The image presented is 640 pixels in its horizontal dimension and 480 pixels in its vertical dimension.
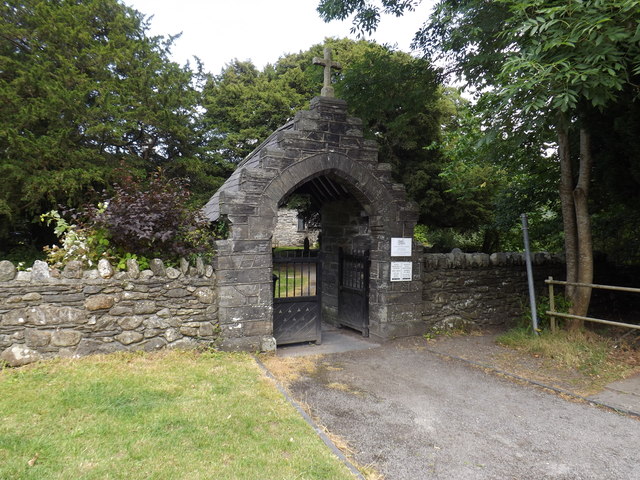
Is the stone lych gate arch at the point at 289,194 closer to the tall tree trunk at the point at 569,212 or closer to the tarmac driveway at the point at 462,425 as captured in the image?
the tarmac driveway at the point at 462,425

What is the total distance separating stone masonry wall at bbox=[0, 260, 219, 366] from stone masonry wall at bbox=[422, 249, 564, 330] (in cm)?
428

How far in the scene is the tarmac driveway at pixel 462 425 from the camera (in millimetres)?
3391

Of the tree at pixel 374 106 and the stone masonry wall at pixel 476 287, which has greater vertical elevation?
the tree at pixel 374 106

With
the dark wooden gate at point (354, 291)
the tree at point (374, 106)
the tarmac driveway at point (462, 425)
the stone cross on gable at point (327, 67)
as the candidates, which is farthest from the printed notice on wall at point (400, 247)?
the tree at point (374, 106)

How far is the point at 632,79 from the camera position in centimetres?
589

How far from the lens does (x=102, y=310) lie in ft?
17.9

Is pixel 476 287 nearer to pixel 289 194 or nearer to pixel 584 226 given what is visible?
pixel 584 226

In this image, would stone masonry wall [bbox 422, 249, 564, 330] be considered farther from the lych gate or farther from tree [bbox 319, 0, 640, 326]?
tree [bbox 319, 0, 640, 326]

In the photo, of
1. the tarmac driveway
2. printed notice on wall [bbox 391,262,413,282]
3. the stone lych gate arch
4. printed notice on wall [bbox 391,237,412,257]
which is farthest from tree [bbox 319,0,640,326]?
the tarmac driveway

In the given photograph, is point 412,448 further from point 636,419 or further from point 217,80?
point 217,80

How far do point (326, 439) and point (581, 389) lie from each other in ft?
11.7

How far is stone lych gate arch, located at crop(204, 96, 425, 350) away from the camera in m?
6.14

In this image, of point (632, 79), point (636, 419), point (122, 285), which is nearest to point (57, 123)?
point (122, 285)

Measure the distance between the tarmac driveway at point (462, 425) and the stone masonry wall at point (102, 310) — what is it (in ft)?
6.52
